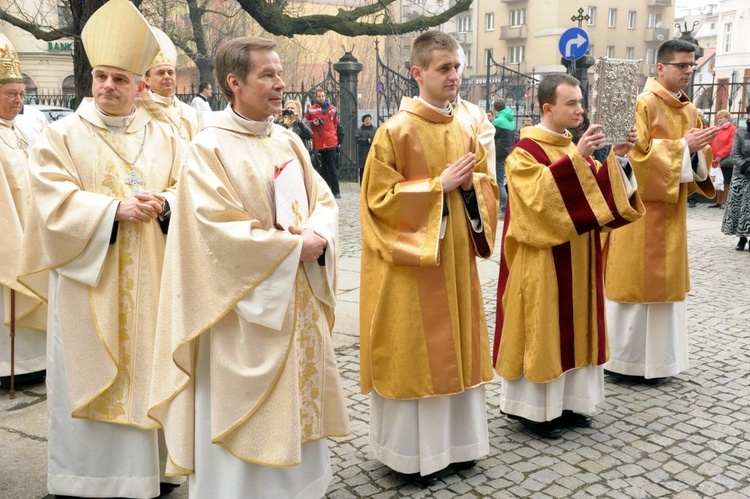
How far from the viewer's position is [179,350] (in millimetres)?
3035

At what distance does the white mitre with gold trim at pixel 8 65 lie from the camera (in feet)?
15.8

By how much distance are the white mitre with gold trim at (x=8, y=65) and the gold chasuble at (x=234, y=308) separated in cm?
241

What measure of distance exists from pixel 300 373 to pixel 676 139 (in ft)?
11.1

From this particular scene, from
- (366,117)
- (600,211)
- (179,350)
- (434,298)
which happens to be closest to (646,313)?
(600,211)

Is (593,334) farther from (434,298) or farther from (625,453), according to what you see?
(434,298)

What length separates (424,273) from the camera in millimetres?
3764

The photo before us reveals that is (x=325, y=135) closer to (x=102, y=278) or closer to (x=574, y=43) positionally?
(x=574, y=43)

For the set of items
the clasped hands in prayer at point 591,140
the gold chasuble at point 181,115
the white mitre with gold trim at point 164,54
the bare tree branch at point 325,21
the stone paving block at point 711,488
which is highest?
the bare tree branch at point 325,21

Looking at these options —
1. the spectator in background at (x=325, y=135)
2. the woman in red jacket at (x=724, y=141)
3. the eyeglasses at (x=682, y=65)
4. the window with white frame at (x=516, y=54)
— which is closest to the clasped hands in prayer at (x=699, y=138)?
the eyeglasses at (x=682, y=65)

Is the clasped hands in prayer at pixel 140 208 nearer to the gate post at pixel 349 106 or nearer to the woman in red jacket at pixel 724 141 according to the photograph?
the woman in red jacket at pixel 724 141

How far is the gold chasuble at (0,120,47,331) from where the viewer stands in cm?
506

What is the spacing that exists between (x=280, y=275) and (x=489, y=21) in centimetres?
5943

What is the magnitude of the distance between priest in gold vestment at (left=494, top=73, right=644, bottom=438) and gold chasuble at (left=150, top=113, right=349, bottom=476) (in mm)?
1477

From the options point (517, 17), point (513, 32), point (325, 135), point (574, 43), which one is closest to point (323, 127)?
point (325, 135)
